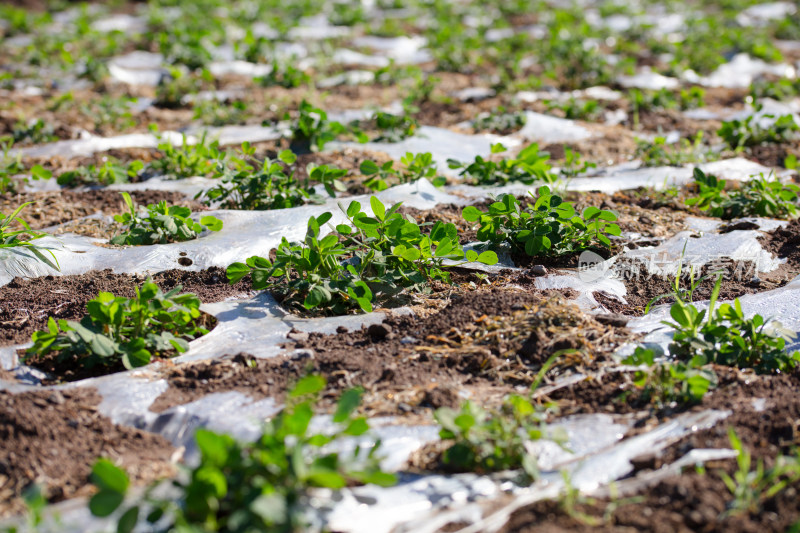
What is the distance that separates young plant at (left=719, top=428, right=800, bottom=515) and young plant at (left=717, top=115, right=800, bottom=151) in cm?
355

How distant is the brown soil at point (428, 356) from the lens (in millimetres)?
2156

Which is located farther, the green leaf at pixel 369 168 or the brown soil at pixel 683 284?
the green leaf at pixel 369 168

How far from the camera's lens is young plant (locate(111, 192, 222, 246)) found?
10.3 ft

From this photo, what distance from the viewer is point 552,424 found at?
2.02 meters

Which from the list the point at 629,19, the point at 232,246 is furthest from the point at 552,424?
the point at 629,19

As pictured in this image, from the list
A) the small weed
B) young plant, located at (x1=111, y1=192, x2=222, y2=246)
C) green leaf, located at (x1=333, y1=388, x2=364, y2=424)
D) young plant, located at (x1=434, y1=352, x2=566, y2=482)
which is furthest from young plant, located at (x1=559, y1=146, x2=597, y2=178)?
the small weed

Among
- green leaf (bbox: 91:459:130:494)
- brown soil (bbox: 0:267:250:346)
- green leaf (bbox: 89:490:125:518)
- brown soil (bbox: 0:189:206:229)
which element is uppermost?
green leaf (bbox: 91:459:130:494)

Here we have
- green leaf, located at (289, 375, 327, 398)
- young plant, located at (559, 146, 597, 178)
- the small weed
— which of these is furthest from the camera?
the small weed

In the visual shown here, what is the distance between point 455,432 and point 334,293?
105cm

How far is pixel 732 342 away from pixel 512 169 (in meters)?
1.94

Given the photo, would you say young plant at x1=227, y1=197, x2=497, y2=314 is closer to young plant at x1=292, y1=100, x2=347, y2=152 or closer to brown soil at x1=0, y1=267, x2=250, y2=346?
brown soil at x1=0, y1=267, x2=250, y2=346

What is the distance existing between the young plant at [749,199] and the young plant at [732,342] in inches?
59.3

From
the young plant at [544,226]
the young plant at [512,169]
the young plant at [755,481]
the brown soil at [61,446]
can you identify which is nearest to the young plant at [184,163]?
the young plant at [512,169]

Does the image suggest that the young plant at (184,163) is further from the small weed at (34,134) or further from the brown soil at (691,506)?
the brown soil at (691,506)
